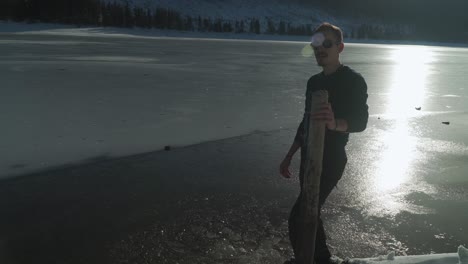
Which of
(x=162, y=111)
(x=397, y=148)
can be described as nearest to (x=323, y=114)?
(x=397, y=148)

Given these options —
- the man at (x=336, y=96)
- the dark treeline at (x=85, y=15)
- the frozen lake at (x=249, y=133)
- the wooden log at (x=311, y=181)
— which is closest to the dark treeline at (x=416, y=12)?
the dark treeline at (x=85, y=15)

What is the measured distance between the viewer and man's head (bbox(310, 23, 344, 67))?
2434 mm

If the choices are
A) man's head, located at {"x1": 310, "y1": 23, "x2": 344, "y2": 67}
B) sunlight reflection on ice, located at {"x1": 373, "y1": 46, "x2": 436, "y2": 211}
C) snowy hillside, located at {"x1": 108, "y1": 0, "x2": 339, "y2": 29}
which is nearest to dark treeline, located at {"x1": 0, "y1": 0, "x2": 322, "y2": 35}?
Answer: snowy hillside, located at {"x1": 108, "y1": 0, "x2": 339, "y2": 29}

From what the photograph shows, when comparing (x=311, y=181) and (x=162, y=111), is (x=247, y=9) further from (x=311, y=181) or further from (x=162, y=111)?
(x=311, y=181)

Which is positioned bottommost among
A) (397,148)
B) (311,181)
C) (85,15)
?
(397,148)

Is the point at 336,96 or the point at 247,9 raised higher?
the point at 247,9

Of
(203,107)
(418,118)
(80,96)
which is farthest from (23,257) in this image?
(418,118)

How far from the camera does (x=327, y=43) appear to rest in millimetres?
2441

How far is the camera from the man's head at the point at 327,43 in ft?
7.98

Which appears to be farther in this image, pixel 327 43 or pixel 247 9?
pixel 247 9

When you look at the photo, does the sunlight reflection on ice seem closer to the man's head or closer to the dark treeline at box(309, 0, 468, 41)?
the man's head

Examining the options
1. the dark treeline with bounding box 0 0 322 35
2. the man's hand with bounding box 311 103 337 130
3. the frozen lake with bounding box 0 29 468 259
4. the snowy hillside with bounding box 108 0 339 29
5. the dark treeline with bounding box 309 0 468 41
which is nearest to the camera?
the man's hand with bounding box 311 103 337 130

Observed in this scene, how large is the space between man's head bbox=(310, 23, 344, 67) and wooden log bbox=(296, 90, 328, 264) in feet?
1.18

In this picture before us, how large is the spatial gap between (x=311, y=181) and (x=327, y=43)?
2.65 ft
